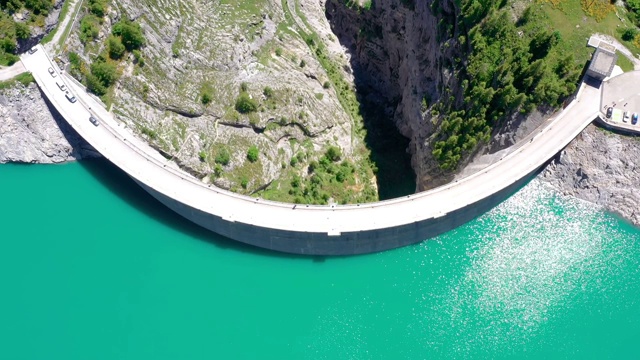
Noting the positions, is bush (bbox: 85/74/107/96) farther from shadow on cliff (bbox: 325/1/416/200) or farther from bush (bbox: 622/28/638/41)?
bush (bbox: 622/28/638/41)

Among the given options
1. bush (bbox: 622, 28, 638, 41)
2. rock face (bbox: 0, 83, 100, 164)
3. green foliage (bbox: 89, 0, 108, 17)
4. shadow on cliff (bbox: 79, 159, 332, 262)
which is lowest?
shadow on cliff (bbox: 79, 159, 332, 262)

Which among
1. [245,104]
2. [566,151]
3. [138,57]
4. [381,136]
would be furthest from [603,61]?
[138,57]

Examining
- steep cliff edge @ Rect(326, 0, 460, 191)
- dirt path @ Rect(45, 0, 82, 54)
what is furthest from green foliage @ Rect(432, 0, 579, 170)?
dirt path @ Rect(45, 0, 82, 54)

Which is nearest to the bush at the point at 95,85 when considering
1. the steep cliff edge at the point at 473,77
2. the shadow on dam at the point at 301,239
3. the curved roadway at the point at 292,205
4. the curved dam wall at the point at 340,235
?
the curved roadway at the point at 292,205

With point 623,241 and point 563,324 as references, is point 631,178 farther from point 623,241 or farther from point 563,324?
point 563,324

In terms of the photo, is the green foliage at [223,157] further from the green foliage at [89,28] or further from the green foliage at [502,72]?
the green foliage at [502,72]
